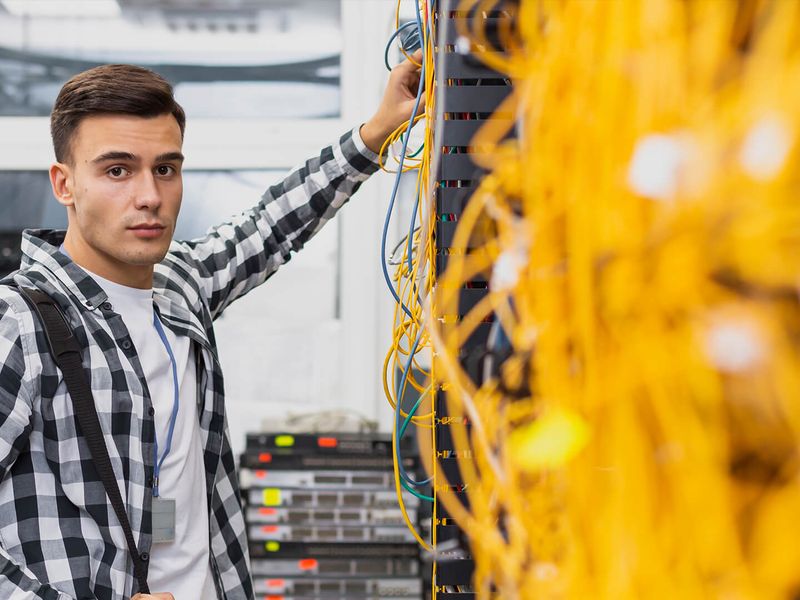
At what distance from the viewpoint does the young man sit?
1060 millimetres

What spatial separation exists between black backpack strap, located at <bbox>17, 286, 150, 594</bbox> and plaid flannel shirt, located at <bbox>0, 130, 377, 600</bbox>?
0.02 metres

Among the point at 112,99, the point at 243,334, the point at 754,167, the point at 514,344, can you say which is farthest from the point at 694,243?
the point at 243,334

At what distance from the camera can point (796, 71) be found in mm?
297

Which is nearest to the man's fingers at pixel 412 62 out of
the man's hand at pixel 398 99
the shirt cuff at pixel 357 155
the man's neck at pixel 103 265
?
the man's hand at pixel 398 99

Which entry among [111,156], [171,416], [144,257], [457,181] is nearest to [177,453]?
[171,416]

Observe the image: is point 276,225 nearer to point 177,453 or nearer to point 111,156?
point 111,156

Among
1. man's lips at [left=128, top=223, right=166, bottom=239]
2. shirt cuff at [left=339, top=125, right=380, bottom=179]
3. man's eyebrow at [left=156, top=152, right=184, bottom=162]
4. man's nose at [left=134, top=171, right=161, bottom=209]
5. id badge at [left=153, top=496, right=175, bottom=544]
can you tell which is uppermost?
shirt cuff at [left=339, top=125, right=380, bottom=179]

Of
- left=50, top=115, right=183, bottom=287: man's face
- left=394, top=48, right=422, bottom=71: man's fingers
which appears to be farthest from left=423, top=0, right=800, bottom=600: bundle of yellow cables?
left=50, top=115, right=183, bottom=287: man's face

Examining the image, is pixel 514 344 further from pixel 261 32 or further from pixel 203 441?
pixel 261 32

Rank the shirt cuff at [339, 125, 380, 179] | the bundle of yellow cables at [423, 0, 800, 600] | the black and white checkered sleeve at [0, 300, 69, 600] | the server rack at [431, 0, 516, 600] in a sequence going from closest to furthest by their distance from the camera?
the bundle of yellow cables at [423, 0, 800, 600] → the server rack at [431, 0, 516, 600] → the black and white checkered sleeve at [0, 300, 69, 600] → the shirt cuff at [339, 125, 380, 179]

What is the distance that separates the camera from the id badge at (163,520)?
44.9 inches

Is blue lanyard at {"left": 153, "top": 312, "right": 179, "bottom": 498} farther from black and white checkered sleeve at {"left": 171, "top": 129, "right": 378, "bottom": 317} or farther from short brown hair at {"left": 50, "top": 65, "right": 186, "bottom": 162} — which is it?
short brown hair at {"left": 50, "top": 65, "right": 186, "bottom": 162}

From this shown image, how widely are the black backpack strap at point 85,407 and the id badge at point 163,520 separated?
0.15 ft

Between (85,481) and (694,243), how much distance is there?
37.8 inches
